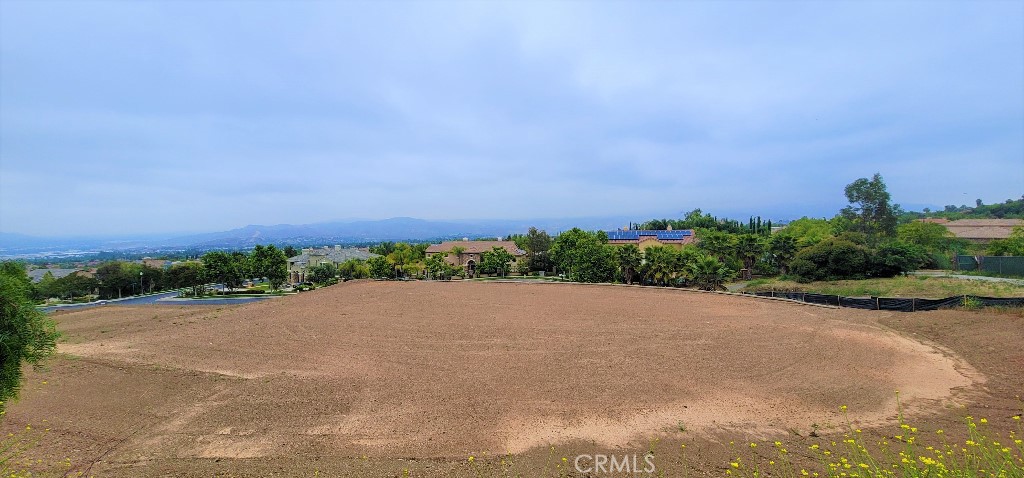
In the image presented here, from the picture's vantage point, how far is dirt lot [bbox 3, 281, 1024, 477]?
7758 millimetres

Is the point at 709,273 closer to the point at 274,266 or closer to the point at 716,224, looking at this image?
the point at 274,266

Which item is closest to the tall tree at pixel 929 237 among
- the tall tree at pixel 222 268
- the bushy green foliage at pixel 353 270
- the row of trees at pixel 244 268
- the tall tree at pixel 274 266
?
the bushy green foliage at pixel 353 270

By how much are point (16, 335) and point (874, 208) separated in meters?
63.7

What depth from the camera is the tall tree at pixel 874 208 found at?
48375 millimetres

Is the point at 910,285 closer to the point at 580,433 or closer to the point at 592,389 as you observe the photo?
the point at 592,389

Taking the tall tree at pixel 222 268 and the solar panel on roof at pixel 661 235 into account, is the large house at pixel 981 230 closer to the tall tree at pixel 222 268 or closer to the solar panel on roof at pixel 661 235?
the solar panel on roof at pixel 661 235

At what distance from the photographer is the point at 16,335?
612 cm

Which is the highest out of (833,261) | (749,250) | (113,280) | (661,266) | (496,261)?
(749,250)

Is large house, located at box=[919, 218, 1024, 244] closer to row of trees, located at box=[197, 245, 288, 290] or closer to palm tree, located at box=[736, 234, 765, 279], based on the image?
palm tree, located at box=[736, 234, 765, 279]

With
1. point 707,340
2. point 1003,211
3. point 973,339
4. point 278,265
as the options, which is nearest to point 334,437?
point 707,340

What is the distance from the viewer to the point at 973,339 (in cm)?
1426

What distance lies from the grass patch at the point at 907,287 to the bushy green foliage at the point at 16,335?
33.4 m

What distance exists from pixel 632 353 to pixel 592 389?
12.0ft

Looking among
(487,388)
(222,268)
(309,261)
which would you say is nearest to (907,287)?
(487,388)
